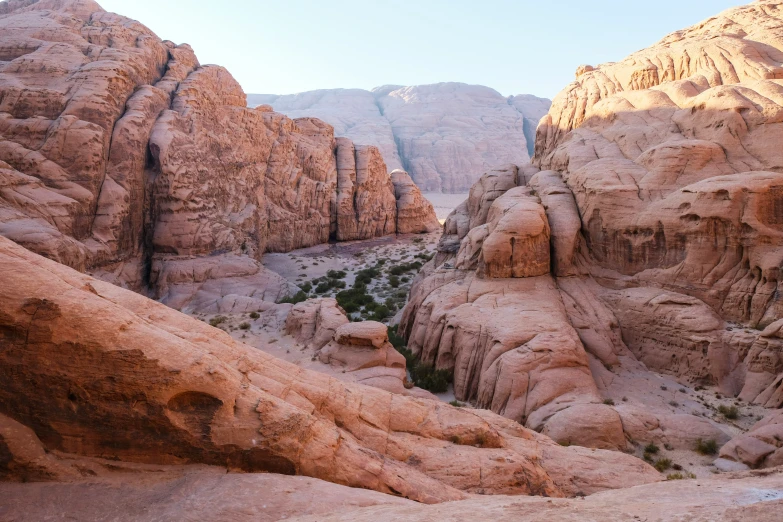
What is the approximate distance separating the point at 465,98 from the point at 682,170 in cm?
9453

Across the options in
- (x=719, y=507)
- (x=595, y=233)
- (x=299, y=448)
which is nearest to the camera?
(x=719, y=507)

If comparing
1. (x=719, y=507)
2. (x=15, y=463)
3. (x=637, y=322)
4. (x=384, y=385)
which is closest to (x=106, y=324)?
(x=15, y=463)

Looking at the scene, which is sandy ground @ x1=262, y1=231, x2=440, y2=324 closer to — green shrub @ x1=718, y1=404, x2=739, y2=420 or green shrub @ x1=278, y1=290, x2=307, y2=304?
green shrub @ x1=278, y1=290, x2=307, y2=304

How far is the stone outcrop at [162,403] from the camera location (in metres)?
5.27

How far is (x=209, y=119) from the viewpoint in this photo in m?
28.7

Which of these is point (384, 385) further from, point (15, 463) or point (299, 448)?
point (15, 463)

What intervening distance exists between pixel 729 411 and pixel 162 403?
55.4 feet

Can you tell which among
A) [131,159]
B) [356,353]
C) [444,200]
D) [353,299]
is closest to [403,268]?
[353,299]

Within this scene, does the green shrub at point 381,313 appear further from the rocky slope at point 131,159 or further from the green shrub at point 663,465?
the green shrub at point 663,465

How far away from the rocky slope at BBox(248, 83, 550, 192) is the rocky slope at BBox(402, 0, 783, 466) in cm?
5925

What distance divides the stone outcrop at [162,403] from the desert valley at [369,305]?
1.5 inches

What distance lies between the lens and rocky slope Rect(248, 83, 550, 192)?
8419cm

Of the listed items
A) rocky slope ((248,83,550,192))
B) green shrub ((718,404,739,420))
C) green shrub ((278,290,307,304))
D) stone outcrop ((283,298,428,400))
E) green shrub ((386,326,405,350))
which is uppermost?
rocky slope ((248,83,550,192))

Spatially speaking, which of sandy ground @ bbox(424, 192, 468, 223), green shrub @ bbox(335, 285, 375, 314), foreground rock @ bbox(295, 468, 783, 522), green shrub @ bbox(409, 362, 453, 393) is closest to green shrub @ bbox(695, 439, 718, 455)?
green shrub @ bbox(409, 362, 453, 393)
